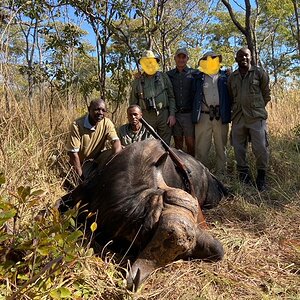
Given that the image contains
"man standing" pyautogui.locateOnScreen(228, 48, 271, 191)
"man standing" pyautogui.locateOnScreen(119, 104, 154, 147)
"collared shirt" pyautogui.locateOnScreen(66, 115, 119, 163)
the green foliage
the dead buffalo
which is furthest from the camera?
"man standing" pyautogui.locateOnScreen(228, 48, 271, 191)

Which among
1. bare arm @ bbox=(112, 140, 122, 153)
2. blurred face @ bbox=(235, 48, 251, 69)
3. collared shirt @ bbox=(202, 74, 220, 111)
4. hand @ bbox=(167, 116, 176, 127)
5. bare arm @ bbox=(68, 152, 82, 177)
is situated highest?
blurred face @ bbox=(235, 48, 251, 69)

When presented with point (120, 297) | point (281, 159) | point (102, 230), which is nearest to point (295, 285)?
point (120, 297)

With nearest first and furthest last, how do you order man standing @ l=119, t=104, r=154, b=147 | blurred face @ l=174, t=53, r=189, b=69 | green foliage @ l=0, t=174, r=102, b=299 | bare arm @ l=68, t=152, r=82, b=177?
green foliage @ l=0, t=174, r=102, b=299
bare arm @ l=68, t=152, r=82, b=177
man standing @ l=119, t=104, r=154, b=147
blurred face @ l=174, t=53, r=189, b=69

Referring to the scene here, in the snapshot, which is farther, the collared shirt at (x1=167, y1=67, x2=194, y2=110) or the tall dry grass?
the collared shirt at (x1=167, y1=67, x2=194, y2=110)

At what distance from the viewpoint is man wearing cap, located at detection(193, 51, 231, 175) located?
554cm

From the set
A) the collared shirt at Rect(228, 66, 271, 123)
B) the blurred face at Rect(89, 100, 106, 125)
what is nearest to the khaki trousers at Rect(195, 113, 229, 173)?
the collared shirt at Rect(228, 66, 271, 123)

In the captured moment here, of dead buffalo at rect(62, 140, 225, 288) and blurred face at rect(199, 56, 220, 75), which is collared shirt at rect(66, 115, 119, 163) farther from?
blurred face at rect(199, 56, 220, 75)

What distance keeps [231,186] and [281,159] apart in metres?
1.14

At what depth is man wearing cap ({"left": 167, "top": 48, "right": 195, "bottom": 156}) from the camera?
566 centimetres

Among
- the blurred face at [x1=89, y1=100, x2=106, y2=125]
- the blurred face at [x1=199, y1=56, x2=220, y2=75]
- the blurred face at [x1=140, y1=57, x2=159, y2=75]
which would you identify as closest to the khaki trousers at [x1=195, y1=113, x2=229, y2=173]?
A: the blurred face at [x1=199, y1=56, x2=220, y2=75]

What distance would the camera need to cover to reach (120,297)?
2451 mm

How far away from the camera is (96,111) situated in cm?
478

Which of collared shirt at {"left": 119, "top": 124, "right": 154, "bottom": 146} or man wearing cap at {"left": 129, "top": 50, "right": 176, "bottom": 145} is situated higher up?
man wearing cap at {"left": 129, "top": 50, "right": 176, "bottom": 145}

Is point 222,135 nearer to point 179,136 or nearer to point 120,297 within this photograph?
point 179,136
